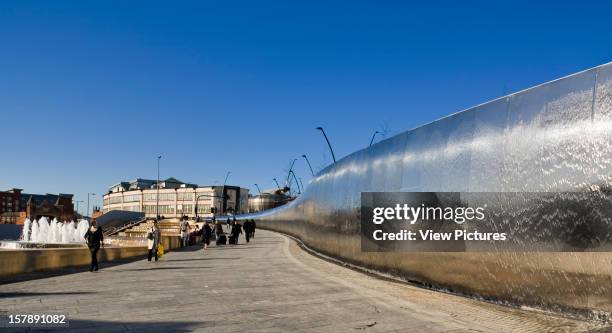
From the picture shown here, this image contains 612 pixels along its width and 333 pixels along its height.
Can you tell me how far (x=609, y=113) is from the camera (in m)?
7.60

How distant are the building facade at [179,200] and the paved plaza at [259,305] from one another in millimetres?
126966

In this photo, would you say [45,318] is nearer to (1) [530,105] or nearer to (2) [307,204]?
(1) [530,105]

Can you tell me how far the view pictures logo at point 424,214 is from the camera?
10305mm

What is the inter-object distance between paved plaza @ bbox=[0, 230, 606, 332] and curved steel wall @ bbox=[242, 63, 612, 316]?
441mm

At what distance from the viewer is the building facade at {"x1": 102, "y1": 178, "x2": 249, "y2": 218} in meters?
151

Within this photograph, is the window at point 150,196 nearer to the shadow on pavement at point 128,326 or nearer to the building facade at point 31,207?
the building facade at point 31,207

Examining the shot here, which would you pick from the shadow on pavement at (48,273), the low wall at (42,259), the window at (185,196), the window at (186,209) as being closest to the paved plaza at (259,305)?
the shadow on pavement at (48,273)

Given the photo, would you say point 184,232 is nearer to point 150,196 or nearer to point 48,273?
point 48,273

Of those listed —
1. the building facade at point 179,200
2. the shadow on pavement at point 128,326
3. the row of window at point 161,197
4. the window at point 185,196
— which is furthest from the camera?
the window at point 185,196

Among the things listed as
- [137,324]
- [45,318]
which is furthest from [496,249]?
[45,318]

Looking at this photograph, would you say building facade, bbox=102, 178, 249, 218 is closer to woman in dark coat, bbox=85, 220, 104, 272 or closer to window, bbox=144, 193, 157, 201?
window, bbox=144, 193, 157, 201

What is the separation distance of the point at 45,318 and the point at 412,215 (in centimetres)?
816

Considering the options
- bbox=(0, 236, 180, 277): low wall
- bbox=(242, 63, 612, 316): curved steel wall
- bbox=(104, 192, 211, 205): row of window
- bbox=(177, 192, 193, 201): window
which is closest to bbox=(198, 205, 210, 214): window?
bbox=(104, 192, 211, 205): row of window

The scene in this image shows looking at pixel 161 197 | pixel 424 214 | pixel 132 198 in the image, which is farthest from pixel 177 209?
pixel 424 214
